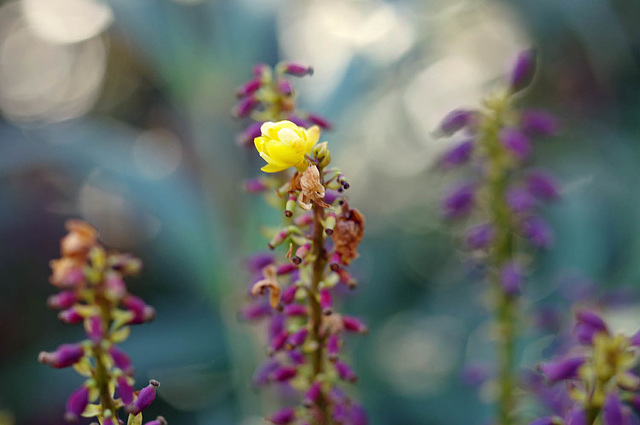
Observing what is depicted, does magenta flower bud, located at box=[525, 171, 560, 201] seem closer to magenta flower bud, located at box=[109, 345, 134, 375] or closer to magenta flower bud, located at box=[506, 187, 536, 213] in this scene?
magenta flower bud, located at box=[506, 187, 536, 213]

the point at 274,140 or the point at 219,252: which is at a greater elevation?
the point at 219,252

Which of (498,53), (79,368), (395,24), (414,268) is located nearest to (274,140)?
(79,368)

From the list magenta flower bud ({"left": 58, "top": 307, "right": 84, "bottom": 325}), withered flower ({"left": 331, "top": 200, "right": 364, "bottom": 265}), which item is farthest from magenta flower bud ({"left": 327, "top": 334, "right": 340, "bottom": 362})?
magenta flower bud ({"left": 58, "top": 307, "right": 84, "bottom": 325})

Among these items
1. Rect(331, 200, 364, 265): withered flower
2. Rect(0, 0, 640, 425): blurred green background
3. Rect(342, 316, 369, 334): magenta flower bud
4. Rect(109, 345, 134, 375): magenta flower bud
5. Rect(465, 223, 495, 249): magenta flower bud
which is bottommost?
Rect(109, 345, 134, 375): magenta flower bud

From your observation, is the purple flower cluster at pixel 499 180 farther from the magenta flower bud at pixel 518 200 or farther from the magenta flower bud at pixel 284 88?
the magenta flower bud at pixel 284 88

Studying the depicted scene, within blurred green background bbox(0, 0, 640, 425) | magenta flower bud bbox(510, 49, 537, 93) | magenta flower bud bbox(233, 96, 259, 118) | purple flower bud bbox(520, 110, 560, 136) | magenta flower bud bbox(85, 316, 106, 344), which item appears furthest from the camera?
blurred green background bbox(0, 0, 640, 425)

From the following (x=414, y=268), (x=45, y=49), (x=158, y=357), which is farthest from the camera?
(x=45, y=49)

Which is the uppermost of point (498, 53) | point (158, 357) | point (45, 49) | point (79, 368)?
point (45, 49)

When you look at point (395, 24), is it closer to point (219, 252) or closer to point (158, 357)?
point (219, 252)
